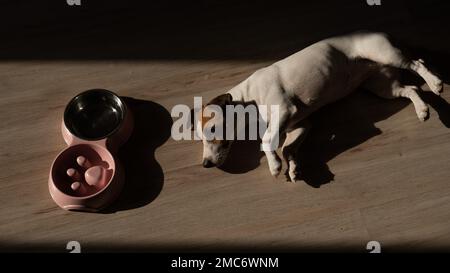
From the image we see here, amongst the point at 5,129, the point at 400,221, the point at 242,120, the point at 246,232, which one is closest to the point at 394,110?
the point at 400,221

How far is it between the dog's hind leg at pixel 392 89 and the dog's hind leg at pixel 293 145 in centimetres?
22

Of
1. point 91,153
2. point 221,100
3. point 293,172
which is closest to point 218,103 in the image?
point 221,100

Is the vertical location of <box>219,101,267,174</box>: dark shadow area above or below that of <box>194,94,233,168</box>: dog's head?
below

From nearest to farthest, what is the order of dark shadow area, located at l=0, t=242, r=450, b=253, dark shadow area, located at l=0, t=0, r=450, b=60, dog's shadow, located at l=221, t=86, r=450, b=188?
dark shadow area, located at l=0, t=242, r=450, b=253 → dog's shadow, located at l=221, t=86, r=450, b=188 → dark shadow area, located at l=0, t=0, r=450, b=60

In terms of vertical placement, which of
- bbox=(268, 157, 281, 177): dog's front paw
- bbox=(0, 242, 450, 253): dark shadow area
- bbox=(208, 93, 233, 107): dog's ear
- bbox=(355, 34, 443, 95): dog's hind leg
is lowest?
bbox=(0, 242, 450, 253): dark shadow area

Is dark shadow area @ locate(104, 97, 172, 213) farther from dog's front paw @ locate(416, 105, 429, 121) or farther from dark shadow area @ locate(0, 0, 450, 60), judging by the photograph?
dog's front paw @ locate(416, 105, 429, 121)

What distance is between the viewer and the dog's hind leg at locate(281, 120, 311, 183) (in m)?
1.30

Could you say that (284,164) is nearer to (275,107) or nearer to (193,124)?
(275,107)

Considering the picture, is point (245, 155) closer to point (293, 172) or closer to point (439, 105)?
point (293, 172)

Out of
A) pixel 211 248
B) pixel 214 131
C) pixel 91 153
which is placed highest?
pixel 214 131

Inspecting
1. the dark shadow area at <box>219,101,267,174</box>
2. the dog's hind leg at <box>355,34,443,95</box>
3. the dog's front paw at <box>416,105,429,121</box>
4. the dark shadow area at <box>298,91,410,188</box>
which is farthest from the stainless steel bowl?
the dog's front paw at <box>416,105,429,121</box>

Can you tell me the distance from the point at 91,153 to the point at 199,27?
1.84 feet

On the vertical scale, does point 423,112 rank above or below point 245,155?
above

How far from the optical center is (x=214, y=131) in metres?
1.26
